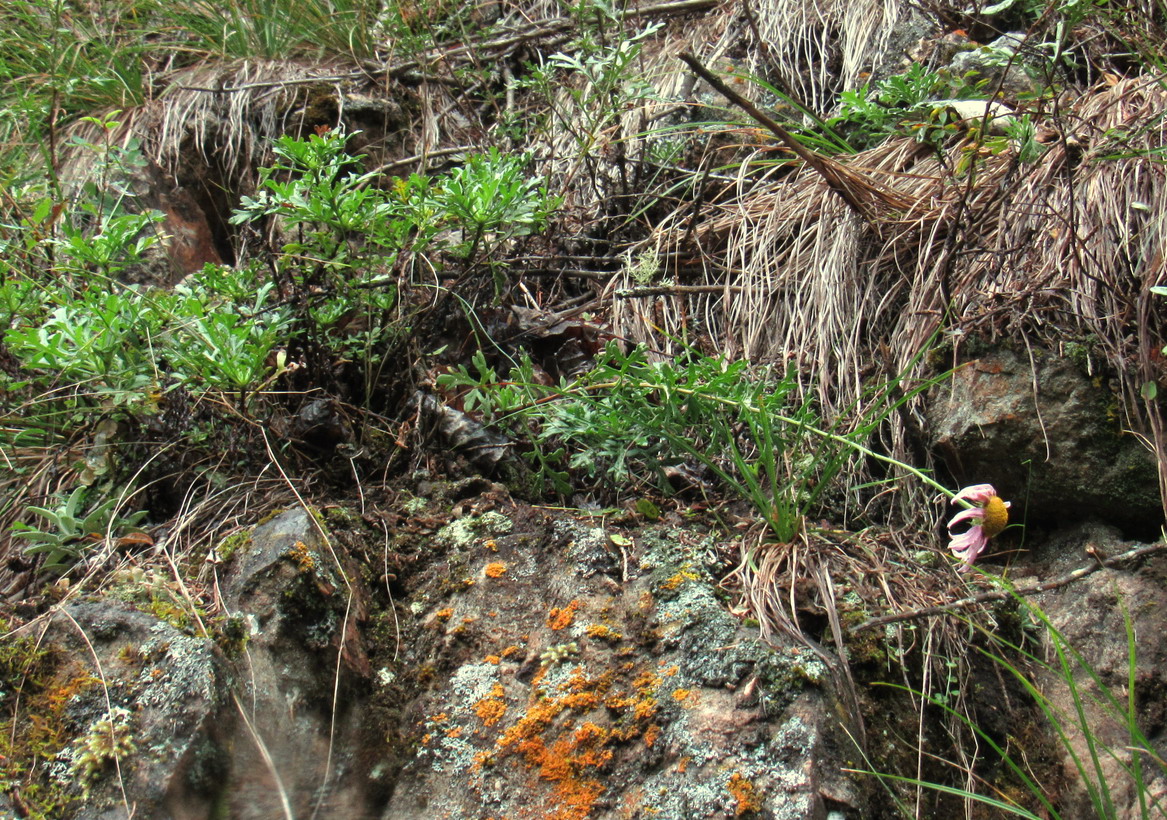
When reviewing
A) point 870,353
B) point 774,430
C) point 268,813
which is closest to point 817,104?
point 870,353

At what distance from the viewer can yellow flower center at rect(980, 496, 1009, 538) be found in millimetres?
2068

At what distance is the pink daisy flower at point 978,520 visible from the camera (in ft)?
6.77

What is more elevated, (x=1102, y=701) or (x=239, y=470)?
→ (x=239, y=470)

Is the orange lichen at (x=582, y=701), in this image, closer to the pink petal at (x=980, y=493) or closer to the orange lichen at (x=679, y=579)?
the orange lichen at (x=679, y=579)

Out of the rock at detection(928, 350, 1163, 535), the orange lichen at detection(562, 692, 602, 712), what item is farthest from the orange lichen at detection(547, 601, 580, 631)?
the rock at detection(928, 350, 1163, 535)

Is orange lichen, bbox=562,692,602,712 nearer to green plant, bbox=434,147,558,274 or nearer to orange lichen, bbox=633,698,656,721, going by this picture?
orange lichen, bbox=633,698,656,721

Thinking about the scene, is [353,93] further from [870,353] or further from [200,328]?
[870,353]

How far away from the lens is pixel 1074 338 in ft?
7.50

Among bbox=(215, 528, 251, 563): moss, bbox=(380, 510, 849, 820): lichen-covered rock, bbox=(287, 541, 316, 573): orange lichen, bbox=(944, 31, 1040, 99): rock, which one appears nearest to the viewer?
bbox=(380, 510, 849, 820): lichen-covered rock

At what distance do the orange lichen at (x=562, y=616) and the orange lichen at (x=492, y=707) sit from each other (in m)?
0.18

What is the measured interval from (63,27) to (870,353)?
407 cm

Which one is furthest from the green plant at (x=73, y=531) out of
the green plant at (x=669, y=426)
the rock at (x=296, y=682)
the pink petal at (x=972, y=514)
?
the pink petal at (x=972, y=514)

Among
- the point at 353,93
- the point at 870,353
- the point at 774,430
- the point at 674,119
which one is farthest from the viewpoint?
the point at 353,93

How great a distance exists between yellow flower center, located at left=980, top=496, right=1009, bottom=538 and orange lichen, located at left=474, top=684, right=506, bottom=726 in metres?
1.22
